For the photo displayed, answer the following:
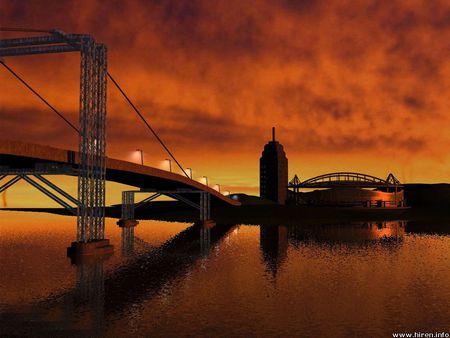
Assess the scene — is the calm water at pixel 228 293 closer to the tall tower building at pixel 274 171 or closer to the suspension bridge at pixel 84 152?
the suspension bridge at pixel 84 152

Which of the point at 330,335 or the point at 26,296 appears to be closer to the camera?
the point at 330,335

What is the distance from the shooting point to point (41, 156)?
3170cm

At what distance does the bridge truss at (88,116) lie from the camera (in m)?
33.1

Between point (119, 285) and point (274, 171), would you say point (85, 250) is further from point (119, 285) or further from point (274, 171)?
point (274, 171)

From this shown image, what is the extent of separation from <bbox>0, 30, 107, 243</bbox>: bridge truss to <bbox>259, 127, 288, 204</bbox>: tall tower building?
157 meters

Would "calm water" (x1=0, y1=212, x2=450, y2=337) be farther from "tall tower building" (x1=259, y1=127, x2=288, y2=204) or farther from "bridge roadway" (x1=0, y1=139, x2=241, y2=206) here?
"tall tower building" (x1=259, y1=127, x2=288, y2=204)

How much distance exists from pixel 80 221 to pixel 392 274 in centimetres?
2134

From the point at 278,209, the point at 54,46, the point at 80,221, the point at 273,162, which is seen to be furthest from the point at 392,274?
the point at 273,162

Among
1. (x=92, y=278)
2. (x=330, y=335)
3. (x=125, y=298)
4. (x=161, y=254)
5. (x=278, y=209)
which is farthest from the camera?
(x=278, y=209)

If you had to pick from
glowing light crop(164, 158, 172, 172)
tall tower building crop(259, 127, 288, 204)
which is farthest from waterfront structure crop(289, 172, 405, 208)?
glowing light crop(164, 158, 172, 172)

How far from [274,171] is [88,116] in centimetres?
15976

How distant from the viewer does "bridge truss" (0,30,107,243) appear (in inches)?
1304

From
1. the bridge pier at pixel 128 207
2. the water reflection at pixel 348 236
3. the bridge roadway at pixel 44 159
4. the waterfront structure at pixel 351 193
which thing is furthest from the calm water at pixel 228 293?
the waterfront structure at pixel 351 193

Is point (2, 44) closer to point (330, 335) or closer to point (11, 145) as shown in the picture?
point (11, 145)
